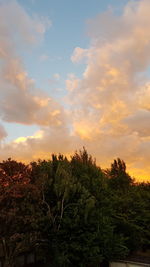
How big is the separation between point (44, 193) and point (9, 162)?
20.4 feet

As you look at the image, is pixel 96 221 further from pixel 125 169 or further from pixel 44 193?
pixel 125 169

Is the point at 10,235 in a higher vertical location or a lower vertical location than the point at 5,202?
lower

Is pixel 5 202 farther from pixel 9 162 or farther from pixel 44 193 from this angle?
pixel 44 193

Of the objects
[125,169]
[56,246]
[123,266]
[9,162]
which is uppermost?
[125,169]

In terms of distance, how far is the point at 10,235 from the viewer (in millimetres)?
24312

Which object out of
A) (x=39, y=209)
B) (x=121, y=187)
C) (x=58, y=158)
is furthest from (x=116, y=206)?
(x=39, y=209)

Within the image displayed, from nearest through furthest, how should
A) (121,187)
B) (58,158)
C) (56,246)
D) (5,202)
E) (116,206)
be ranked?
(5,202) < (56,246) < (58,158) < (116,206) < (121,187)

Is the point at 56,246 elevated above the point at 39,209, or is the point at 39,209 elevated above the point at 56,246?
the point at 39,209

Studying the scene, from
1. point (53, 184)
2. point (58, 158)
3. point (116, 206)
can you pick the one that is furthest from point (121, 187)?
point (53, 184)

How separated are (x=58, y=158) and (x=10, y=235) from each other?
11.6 meters

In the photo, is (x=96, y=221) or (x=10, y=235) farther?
(x=96, y=221)

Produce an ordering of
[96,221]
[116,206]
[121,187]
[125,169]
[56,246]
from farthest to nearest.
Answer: [125,169] < [121,187] < [116,206] < [96,221] < [56,246]

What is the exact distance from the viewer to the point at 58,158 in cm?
3331

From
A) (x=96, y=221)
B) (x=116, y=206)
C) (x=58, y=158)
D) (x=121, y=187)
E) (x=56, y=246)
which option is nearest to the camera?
(x=56, y=246)
